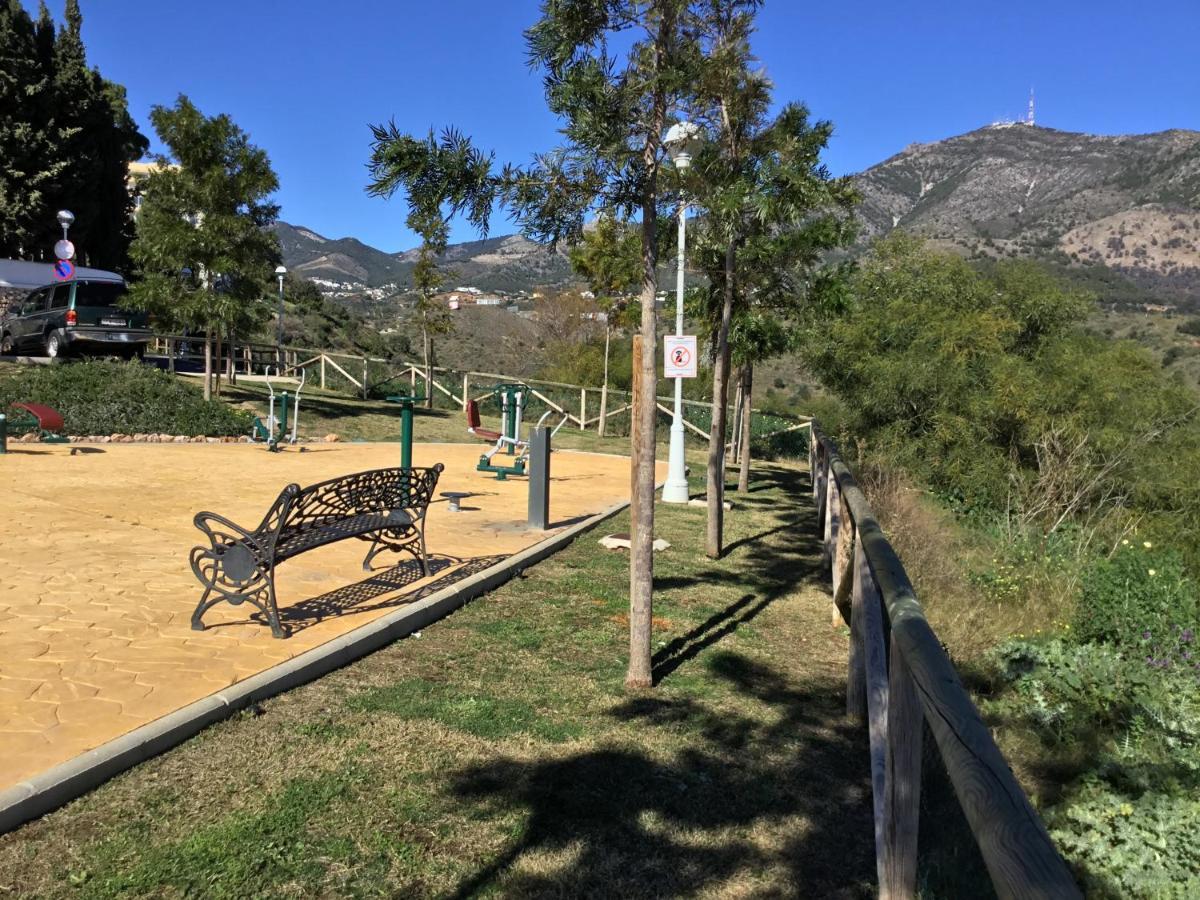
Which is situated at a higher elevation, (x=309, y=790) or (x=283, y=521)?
(x=283, y=521)

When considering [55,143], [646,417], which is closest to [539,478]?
[646,417]

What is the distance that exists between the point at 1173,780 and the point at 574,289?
3601 cm

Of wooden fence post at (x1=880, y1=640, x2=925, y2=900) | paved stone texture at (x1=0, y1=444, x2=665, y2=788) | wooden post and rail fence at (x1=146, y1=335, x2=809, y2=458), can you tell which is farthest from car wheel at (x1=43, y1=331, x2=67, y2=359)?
wooden fence post at (x1=880, y1=640, x2=925, y2=900)

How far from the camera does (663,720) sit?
4547 millimetres

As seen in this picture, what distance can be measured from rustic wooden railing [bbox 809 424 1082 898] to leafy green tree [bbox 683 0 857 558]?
7.42ft

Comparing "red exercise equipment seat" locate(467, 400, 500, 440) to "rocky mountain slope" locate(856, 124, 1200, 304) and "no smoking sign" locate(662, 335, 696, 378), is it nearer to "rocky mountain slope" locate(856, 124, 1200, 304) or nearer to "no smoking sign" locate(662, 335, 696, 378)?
"no smoking sign" locate(662, 335, 696, 378)

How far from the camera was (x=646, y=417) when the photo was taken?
498 cm

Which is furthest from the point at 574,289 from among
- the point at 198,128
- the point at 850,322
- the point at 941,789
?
the point at 941,789

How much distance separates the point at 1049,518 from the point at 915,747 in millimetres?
11013

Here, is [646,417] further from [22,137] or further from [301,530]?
[22,137]

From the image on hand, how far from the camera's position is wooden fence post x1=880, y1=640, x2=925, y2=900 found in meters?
2.32

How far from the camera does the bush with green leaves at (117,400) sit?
49.1ft

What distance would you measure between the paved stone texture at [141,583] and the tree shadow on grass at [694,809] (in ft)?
5.58

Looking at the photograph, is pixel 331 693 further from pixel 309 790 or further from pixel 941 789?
pixel 941 789
